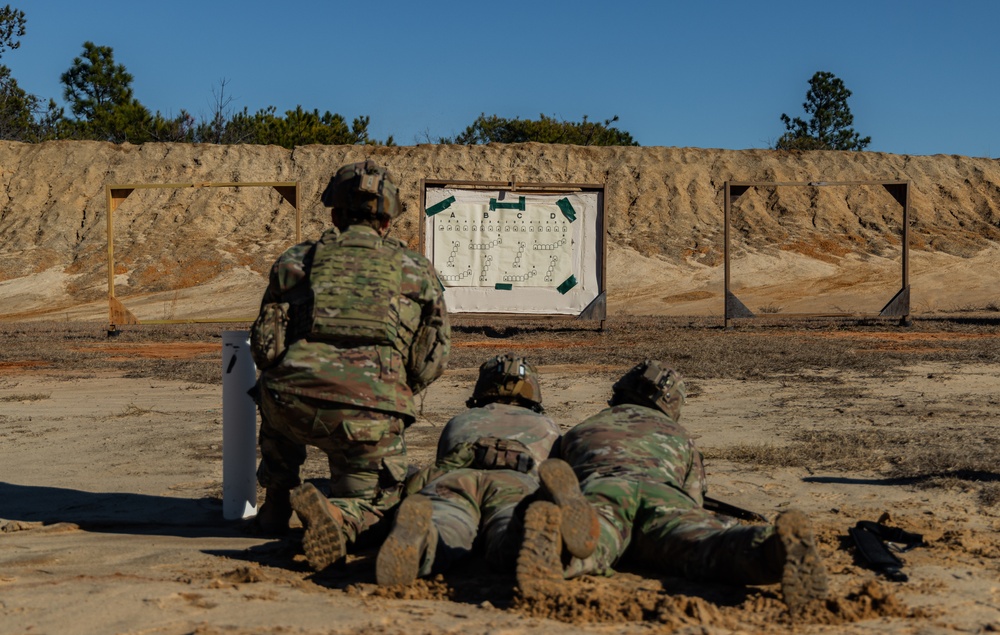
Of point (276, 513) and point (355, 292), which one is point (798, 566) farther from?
point (276, 513)

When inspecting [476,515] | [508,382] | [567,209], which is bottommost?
[476,515]

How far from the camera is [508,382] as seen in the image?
5.46 m

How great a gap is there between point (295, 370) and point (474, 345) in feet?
33.1

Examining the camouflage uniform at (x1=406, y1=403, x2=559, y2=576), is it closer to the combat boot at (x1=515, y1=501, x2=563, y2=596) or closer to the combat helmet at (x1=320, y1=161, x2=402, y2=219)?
the combat boot at (x1=515, y1=501, x2=563, y2=596)

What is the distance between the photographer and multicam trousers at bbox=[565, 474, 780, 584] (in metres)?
3.79

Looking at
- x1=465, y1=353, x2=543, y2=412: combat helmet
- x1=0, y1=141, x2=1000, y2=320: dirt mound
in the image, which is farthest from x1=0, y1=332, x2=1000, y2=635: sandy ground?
x1=0, y1=141, x2=1000, y2=320: dirt mound

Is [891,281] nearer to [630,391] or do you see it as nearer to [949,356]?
[949,356]

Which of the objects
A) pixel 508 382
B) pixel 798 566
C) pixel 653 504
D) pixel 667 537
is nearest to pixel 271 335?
pixel 508 382

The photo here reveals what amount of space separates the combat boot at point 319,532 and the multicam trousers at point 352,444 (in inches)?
14.5

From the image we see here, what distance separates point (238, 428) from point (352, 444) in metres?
1.02

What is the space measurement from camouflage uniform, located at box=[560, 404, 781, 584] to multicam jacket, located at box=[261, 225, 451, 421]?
31.3 inches

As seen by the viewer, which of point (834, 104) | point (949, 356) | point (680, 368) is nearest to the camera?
point (680, 368)

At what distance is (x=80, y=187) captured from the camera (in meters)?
30.9

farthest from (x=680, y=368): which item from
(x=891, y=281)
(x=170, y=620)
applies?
(x=891, y=281)
